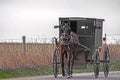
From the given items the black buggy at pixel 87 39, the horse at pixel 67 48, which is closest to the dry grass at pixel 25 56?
the black buggy at pixel 87 39

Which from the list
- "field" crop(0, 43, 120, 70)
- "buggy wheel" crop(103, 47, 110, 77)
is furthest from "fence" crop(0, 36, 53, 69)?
"buggy wheel" crop(103, 47, 110, 77)

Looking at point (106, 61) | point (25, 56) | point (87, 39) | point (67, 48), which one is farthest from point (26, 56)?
point (67, 48)

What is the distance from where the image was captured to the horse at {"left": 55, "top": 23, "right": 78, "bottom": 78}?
651 inches

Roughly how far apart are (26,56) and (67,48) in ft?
23.7

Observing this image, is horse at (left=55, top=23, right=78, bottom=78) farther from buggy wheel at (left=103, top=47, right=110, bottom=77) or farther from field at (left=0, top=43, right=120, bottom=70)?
field at (left=0, top=43, right=120, bottom=70)

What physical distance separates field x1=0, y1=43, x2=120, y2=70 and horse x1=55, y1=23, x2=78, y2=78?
573 cm

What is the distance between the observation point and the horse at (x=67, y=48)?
54.3 feet

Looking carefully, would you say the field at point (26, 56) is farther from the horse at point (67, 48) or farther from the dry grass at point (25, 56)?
the horse at point (67, 48)

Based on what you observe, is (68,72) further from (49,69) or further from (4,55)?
(4,55)

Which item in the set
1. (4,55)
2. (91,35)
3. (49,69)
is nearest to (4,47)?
(4,55)

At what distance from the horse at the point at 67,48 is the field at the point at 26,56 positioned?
5.73 metres

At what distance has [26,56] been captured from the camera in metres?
23.8

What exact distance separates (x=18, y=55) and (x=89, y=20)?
6570mm

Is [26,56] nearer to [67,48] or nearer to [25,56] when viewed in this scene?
[25,56]
